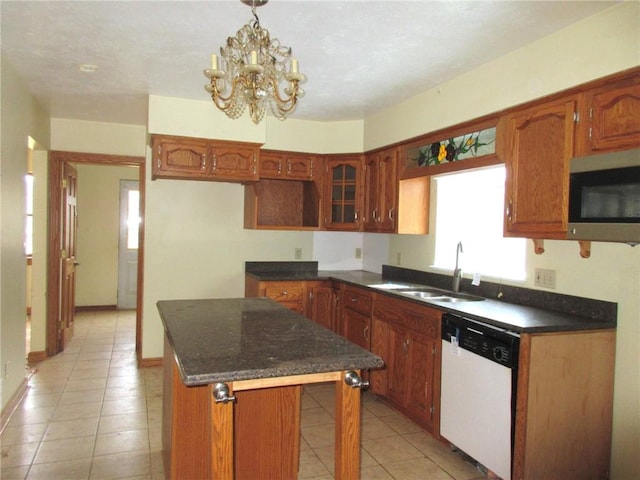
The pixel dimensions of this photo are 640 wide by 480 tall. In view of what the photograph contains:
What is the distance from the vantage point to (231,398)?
5.23 feet

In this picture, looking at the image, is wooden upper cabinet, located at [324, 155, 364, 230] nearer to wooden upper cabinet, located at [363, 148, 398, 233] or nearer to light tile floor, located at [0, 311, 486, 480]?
wooden upper cabinet, located at [363, 148, 398, 233]

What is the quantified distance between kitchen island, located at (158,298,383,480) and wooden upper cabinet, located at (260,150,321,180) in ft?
6.49

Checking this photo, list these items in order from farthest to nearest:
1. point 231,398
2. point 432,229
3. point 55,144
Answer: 1. point 55,144
2. point 432,229
3. point 231,398

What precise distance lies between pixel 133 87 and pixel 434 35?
7.58 feet

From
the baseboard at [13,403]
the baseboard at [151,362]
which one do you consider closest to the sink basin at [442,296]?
the baseboard at [151,362]

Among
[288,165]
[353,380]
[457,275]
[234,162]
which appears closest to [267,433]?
[353,380]

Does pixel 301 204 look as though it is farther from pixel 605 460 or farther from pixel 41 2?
pixel 605 460

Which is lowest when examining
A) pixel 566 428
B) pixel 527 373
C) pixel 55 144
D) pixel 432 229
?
pixel 566 428

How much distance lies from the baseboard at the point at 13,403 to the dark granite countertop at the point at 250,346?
157 centimetres

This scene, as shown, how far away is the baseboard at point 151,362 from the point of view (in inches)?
180

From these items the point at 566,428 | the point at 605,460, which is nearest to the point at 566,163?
the point at 566,428

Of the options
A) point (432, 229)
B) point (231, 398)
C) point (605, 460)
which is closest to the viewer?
point (231, 398)

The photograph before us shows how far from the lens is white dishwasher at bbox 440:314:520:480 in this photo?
2377mm

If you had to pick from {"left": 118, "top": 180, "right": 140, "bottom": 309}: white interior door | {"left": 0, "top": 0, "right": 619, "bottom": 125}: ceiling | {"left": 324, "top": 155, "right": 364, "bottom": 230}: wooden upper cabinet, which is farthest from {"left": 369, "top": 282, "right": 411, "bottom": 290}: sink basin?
{"left": 118, "top": 180, "right": 140, "bottom": 309}: white interior door
